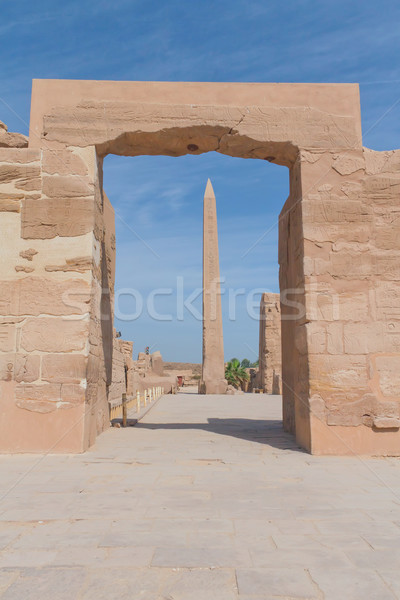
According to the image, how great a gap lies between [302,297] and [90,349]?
2.43 meters

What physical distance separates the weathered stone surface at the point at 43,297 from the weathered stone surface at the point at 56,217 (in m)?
0.55

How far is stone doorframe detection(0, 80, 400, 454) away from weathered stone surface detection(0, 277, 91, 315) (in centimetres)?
1

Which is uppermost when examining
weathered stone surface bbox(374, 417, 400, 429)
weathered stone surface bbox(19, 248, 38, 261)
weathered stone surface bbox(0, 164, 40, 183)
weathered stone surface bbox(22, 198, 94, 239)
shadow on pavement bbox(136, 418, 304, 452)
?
weathered stone surface bbox(0, 164, 40, 183)

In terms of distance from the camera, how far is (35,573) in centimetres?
205

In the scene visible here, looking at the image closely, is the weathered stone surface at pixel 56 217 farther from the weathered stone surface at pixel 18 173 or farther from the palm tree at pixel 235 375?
the palm tree at pixel 235 375

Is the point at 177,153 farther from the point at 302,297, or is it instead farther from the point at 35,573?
the point at 35,573

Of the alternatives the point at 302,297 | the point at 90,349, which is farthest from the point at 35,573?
the point at 302,297

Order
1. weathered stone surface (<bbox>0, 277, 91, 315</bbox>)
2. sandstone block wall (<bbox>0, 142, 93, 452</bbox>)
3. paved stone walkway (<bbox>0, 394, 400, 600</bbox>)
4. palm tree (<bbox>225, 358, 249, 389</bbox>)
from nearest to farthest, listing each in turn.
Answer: paved stone walkway (<bbox>0, 394, 400, 600</bbox>)
sandstone block wall (<bbox>0, 142, 93, 452</bbox>)
weathered stone surface (<bbox>0, 277, 91, 315</bbox>)
palm tree (<bbox>225, 358, 249, 389</bbox>)

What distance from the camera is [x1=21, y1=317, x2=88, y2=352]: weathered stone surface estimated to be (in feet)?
16.9

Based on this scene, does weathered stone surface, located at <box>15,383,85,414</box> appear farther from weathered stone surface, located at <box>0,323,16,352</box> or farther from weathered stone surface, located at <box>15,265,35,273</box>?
weathered stone surface, located at <box>15,265,35,273</box>

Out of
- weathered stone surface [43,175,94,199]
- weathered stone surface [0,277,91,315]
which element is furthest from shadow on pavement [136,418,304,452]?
weathered stone surface [43,175,94,199]

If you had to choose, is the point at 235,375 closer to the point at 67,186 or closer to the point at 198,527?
the point at 67,186

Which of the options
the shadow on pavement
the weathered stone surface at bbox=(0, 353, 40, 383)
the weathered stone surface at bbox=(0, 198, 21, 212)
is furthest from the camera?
the shadow on pavement

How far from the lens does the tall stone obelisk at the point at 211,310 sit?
20094 mm
